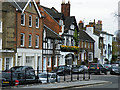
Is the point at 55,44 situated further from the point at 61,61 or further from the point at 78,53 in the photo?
the point at 78,53

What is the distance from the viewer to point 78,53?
6581 centimetres

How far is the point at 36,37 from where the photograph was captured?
48688 mm

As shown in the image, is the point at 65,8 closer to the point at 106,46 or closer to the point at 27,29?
the point at 27,29

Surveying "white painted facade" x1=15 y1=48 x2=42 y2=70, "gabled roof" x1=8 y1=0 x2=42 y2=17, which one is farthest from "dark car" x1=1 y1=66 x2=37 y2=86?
"gabled roof" x1=8 y1=0 x2=42 y2=17

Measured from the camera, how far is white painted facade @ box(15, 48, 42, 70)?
1727 inches

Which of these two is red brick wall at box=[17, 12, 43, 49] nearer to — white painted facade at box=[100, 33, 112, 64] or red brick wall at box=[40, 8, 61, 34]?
red brick wall at box=[40, 8, 61, 34]

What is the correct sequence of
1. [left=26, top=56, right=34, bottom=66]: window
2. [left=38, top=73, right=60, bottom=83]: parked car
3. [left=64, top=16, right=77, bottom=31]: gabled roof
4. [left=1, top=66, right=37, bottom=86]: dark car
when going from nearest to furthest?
1. [left=1, top=66, right=37, bottom=86]: dark car
2. [left=38, top=73, right=60, bottom=83]: parked car
3. [left=26, top=56, right=34, bottom=66]: window
4. [left=64, top=16, right=77, bottom=31]: gabled roof

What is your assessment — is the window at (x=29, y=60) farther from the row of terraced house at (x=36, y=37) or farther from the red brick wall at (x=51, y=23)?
the red brick wall at (x=51, y=23)

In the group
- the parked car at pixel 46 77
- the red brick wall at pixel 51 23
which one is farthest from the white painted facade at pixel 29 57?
the parked car at pixel 46 77

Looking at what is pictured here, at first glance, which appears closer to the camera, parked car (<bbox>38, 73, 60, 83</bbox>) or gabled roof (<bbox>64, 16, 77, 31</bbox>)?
parked car (<bbox>38, 73, 60, 83</bbox>)

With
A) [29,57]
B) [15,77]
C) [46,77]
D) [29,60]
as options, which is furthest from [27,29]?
[15,77]

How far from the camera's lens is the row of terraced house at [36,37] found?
41500 mm

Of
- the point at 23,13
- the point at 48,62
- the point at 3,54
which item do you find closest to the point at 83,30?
the point at 48,62

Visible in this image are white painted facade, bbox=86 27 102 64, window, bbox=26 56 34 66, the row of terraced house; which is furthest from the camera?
white painted facade, bbox=86 27 102 64
